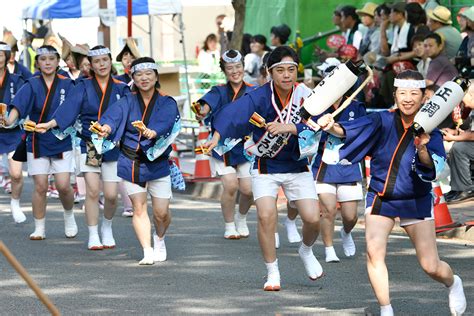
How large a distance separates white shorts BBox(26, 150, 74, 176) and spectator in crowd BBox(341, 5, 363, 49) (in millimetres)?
6671

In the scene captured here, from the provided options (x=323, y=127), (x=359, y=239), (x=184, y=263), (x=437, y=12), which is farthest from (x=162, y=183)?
(x=437, y=12)

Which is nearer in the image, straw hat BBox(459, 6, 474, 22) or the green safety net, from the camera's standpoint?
straw hat BBox(459, 6, 474, 22)

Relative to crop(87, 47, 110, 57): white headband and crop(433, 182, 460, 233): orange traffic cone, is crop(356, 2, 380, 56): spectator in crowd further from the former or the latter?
crop(87, 47, 110, 57): white headband

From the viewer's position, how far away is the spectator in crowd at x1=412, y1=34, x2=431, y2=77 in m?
15.4

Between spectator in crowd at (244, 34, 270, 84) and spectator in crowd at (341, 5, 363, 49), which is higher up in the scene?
spectator in crowd at (341, 5, 363, 49)

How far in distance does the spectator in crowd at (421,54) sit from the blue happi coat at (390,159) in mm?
7488

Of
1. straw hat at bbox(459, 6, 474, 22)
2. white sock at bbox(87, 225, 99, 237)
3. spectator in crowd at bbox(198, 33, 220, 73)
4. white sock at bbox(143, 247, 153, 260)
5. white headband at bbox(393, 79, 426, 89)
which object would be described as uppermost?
white headband at bbox(393, 79, 426, 89)

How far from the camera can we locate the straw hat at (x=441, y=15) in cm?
1592

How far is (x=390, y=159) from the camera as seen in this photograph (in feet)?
25.7

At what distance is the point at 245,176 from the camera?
40.1ft

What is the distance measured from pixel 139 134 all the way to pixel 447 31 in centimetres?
660

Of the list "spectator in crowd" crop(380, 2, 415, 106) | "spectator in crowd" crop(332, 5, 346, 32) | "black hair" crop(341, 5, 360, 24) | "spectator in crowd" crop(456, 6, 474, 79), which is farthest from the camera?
"spectator in crowd" crop(332, 5, 346, 32)

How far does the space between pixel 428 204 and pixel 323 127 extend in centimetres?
89

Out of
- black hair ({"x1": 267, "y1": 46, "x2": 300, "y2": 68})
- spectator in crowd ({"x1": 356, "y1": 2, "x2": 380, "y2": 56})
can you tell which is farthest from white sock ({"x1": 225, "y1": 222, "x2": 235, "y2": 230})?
spectator in crowd ({"x1": 356, "y1": 2, "x2": 380, "y2": 56})
